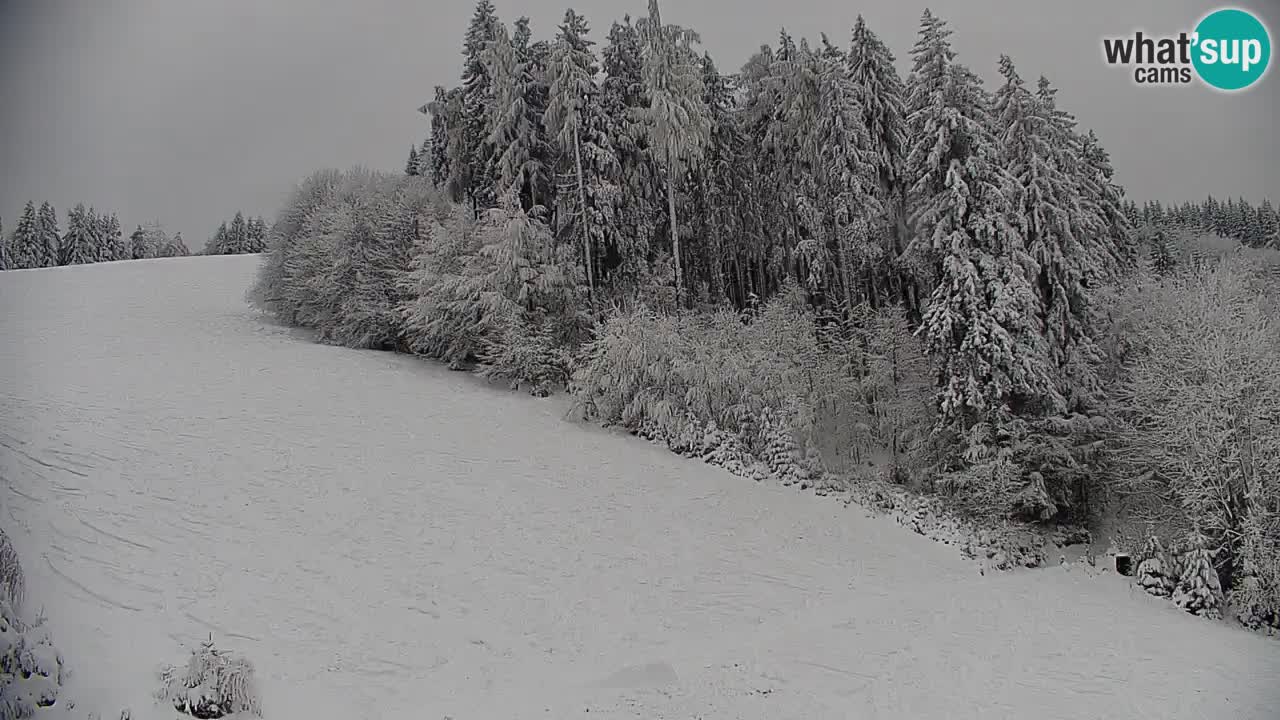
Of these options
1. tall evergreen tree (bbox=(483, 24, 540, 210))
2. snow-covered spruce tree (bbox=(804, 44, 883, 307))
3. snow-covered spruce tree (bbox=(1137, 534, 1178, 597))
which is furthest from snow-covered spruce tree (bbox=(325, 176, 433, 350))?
snow-covered spruce tree (bbox=(1137, 534, 1178, 597))

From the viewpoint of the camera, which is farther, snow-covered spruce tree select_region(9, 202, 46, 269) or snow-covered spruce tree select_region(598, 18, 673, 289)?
snow-covered spruce tree select_region(9, 202, 46, 269)

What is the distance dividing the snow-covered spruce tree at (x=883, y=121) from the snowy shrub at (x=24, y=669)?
25.3 m

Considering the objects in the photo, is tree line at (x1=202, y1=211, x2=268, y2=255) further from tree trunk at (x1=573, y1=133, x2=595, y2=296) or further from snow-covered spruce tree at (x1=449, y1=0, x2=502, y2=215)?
tree trunk at (x1=573, y1=133, x2=595, y2=296)

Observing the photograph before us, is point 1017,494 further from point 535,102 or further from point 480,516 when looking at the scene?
point 535,102

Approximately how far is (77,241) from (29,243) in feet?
30.0

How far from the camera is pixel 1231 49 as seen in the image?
29.3 feet

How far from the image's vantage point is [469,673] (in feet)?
36.3

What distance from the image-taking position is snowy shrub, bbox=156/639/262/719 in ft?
27.8

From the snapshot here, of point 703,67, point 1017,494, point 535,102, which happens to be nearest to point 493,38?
point 535,102

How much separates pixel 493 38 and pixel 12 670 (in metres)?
30.7

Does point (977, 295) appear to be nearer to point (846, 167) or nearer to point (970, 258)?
point (970, 258)

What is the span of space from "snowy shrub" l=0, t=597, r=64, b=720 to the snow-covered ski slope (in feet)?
1.08

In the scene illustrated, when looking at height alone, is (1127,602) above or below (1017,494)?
below

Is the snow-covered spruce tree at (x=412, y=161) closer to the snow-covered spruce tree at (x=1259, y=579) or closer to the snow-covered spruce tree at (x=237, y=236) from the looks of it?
the snow-covered spruce tree at (x=237, y=236)
